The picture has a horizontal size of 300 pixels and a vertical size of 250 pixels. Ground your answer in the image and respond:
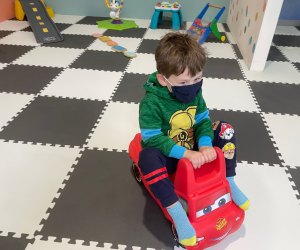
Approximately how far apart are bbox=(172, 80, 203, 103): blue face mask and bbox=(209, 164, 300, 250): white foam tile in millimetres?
524

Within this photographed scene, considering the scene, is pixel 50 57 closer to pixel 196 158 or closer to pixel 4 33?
pixel 4 33

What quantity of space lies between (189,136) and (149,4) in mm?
2847

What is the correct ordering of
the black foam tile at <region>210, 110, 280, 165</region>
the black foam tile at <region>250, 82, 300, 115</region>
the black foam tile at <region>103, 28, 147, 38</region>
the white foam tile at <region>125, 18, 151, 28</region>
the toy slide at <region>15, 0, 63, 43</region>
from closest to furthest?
1. the black foam tile at <region>210, 110, 280, 165</region>
2. the black foam tile at <region>250, 82, 300, 115</region>
3. the toy slide at <region>15, 0, 63, 43</region>
4. the black foam tile at <region>103, 28, 147, 38</region>
5. the white foam tile at <region>125, 18, 151, 28</region>

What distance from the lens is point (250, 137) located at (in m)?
1.56

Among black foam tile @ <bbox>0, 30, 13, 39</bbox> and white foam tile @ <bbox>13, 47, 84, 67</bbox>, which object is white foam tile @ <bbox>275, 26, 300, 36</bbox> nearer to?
white foam tile @ <bbox>13, 47, 84, 67</bbox>

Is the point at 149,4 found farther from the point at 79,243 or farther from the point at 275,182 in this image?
the point at 79,243

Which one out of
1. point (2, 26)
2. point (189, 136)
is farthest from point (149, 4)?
point (189, 136)

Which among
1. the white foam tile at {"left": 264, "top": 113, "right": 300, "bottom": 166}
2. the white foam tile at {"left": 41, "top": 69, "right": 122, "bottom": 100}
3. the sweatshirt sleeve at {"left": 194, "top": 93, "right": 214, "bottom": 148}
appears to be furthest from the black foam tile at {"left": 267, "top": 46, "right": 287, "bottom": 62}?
the sweatshirt sleeve at {"left": 194, "top": 93, "right": 214, "bottom": 148}

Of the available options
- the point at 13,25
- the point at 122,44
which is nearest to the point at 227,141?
the point at 122,44

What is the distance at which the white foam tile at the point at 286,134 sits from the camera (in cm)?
144

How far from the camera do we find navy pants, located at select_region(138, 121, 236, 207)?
917 mm

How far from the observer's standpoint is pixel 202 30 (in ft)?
9.43

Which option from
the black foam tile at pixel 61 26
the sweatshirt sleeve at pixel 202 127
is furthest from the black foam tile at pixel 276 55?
the black foam tile at pixel 61 26

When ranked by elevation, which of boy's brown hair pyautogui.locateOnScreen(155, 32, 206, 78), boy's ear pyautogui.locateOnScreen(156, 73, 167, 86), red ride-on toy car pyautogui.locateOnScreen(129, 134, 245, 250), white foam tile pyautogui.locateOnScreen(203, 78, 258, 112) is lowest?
white foam tile pyautogui.locateOnScreen(203, 78, 258, 112)
